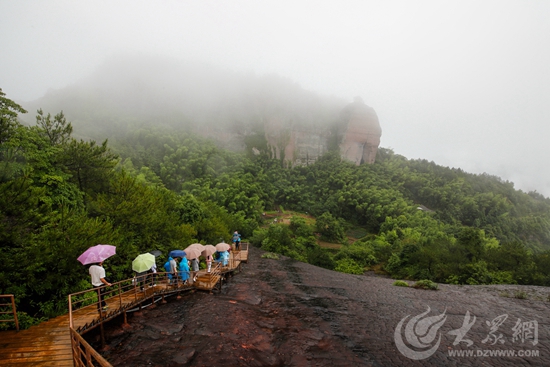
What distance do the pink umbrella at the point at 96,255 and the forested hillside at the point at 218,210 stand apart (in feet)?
6.30

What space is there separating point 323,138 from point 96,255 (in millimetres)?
97906

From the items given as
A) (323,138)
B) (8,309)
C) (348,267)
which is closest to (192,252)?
(8,309)

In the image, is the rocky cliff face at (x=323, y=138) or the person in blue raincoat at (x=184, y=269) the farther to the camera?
the rocky cliff face at (x=323, y=138)

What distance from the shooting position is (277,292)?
1741cm

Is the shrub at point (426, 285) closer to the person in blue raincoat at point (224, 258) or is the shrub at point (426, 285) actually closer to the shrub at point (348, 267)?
the shrub at point (348, 267)

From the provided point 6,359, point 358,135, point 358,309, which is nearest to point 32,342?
point 6,359

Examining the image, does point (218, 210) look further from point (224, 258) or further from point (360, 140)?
point (360, 140)

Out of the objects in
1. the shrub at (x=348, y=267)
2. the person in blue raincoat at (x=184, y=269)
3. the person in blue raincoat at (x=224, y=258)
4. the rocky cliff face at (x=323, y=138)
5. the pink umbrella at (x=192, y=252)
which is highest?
the rocky cliff face at (x=323, y=138)

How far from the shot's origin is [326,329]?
1176cm

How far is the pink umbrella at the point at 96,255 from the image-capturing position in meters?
7.68

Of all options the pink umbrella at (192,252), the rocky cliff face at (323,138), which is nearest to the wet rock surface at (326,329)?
the pink umbrella at (192,252)

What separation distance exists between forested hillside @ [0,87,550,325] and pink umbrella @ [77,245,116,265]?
192 centimetres

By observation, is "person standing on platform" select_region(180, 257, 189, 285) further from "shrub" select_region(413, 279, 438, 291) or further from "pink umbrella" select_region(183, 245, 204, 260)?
"shrub" select_region(413, 279, 438, 291)

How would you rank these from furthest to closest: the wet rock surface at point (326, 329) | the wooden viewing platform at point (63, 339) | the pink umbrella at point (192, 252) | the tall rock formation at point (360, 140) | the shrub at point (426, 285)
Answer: the tall rock formation at point (360, 140)
the shrub at point (426, 285)
the pink umbrella at point (192, 252)
the wet rock surface at point (326, 329)
the wooden viewing platform at point (63, 339)
